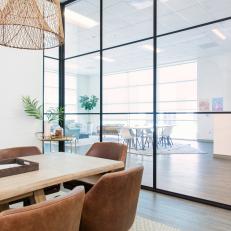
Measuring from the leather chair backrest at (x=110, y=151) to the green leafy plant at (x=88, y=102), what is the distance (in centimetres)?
176

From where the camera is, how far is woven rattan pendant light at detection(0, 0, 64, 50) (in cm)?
182

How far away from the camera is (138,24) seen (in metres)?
4.55

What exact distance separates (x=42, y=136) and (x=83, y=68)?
1572mm

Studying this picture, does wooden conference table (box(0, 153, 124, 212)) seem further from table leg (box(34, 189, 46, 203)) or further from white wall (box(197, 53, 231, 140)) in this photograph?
white wall (box(197, 53, 231, 140))

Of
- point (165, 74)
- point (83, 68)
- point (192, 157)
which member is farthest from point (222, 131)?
point (83, 68)

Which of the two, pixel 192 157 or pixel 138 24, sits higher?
pixel 138 24

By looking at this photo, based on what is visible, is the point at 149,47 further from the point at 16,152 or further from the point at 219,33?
the point at 16,152

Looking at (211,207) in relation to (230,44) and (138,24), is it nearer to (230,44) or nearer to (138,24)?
(230,44)

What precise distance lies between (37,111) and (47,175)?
2.86 meters

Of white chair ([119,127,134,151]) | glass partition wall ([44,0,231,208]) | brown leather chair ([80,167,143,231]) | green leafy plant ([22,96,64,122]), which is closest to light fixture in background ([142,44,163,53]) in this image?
glass partition wall ([44,0,231,208])

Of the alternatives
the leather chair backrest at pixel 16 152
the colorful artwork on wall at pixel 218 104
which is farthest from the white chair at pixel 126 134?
the leather chair backrest at pixel 16 152

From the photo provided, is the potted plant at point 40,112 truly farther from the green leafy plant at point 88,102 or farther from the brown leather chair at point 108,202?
the brown leather chair at point 108,202

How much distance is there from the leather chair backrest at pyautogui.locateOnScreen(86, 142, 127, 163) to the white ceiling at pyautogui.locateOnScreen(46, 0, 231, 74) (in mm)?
1795

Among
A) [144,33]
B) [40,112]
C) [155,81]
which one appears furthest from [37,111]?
[144,33]
